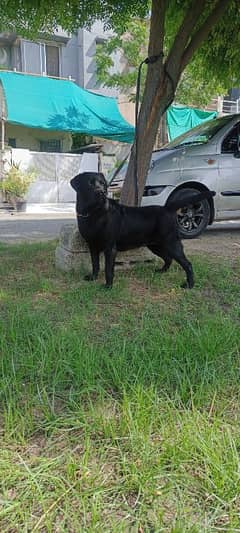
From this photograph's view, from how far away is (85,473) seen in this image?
4.87 ft

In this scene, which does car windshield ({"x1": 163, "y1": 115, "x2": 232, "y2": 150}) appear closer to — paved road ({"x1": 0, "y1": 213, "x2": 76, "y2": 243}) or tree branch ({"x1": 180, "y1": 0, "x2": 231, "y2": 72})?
tree branch ({"x1": 180, "y1": 0, "x2": 231, "y2": 72})

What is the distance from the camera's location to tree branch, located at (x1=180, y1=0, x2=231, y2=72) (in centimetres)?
425

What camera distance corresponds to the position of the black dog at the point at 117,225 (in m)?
3.59

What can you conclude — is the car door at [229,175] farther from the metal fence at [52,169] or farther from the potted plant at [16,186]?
the metal fence at [52,169]

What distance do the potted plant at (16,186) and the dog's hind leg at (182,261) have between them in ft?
31.8

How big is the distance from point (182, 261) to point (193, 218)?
2.52 m

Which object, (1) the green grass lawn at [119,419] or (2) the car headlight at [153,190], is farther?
(2) the car headlight at [153,190]

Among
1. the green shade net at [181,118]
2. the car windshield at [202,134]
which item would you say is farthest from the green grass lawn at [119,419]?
the green shade net at [181,118]

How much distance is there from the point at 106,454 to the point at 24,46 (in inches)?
753

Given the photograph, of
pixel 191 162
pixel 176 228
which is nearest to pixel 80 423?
pixel 176 228

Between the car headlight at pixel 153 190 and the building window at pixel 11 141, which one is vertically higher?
the building window at pixel 11 141

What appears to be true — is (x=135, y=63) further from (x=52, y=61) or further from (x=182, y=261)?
(x=182, y=261)

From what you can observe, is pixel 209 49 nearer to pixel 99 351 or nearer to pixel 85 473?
pixel 99 351

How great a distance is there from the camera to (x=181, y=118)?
16.9m
